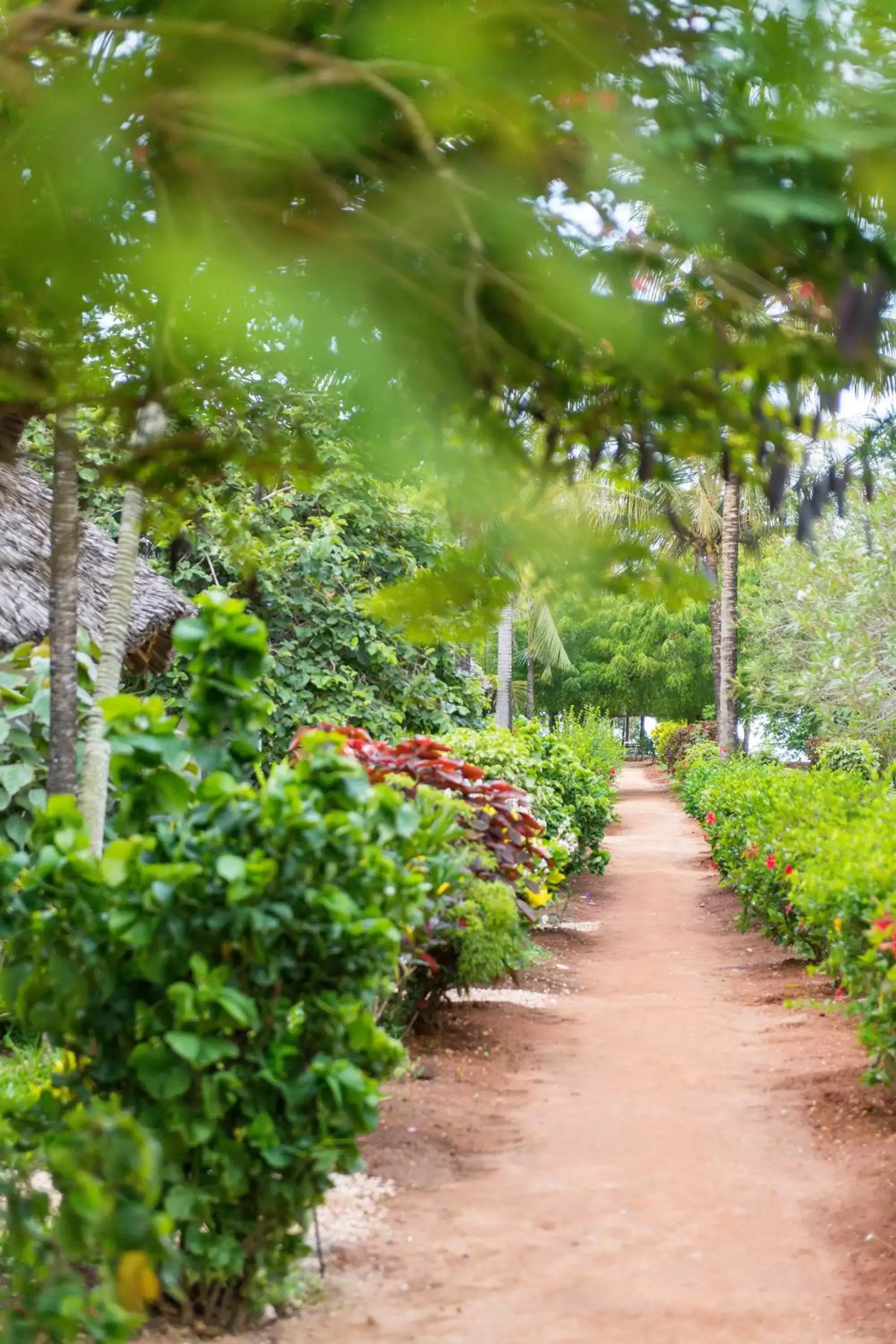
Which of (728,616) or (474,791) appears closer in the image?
(474,791)

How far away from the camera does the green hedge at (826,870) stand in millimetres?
5633

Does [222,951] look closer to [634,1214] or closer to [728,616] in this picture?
[634,1214]

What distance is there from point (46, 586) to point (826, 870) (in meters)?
5.83

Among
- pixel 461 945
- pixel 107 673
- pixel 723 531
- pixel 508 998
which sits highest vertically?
pixel 723 531

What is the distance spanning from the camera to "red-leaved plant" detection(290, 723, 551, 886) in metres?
7.11

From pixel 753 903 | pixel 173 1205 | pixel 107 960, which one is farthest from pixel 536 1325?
pixel 753 903

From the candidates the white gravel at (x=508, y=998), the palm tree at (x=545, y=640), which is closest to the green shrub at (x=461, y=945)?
the white gravel at (x=508, y=998)

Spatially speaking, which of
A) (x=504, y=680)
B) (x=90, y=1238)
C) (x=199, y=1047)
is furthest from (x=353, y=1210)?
(x=504, y=680)

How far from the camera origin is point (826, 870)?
6809mm

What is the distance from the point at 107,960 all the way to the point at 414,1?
2.47m

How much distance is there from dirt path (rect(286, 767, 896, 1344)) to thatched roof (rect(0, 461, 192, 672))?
405cm

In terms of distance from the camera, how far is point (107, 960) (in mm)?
3379

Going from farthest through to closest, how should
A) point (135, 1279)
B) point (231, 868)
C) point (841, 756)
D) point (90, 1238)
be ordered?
1. point (841, 756)
2. point (231, 868)
3. point (90, 1238)
4. point (135, 1279)

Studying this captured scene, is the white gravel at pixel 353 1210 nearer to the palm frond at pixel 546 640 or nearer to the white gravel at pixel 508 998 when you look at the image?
the white gravel at pixel 508 998
